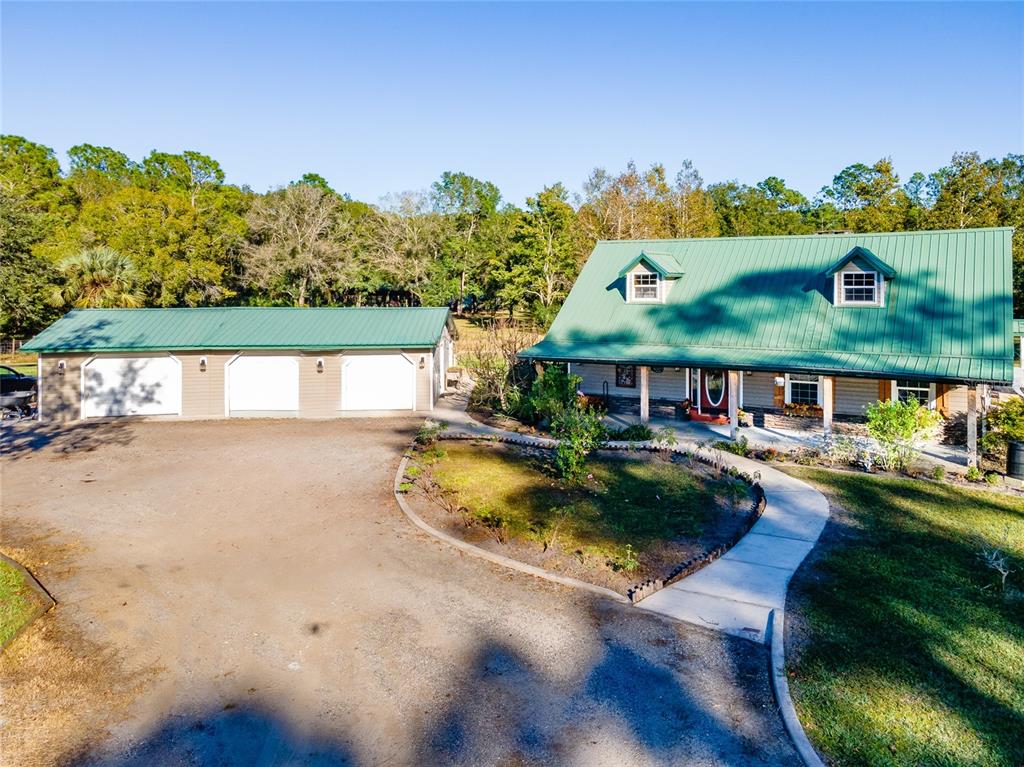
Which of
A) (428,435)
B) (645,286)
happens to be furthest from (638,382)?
(428,435)

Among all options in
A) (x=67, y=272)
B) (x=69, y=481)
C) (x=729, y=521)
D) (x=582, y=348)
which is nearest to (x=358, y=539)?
(x=729, y=521)

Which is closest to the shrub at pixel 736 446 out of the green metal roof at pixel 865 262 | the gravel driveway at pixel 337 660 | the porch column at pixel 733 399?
the porch column at pixel 733 399

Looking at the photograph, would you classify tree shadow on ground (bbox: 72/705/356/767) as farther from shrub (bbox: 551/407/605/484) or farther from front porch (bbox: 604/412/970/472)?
front porch (bbox: 604/412/970/472)

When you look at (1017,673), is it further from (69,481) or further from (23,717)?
(69,481)

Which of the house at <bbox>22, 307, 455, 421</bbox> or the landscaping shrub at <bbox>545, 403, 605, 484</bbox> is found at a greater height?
the house at <bbox>22, 307, 455, 421</bbox>

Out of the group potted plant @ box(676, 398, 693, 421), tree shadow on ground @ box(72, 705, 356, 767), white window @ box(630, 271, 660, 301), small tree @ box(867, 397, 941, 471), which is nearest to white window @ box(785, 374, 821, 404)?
potted plant @ box(676, 398, 693, 421)
